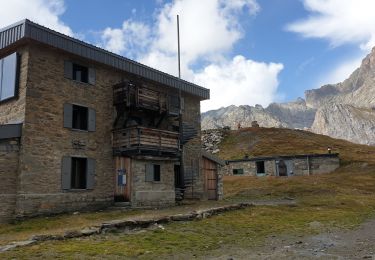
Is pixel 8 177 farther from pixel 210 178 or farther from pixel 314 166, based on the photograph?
pixel 314 166

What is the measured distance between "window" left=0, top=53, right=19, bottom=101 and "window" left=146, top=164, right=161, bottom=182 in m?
10.2

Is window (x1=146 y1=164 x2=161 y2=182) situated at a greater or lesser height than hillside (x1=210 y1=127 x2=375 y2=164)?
lesser

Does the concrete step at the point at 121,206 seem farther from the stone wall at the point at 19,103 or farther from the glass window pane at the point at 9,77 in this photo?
the glass window pane at the point at 9,77

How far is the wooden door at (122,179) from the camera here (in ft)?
87.1

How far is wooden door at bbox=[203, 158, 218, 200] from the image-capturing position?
117 ft

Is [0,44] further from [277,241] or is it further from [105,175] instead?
[277,241]

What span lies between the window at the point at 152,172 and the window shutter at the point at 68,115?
20.7 feet

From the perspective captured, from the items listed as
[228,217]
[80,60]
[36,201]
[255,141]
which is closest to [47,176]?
[36,201]

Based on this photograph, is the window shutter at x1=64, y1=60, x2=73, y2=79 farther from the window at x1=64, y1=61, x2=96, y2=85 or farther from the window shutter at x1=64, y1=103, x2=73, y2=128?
the window shutter at x1=64, y1=103, x2=73, y2=128

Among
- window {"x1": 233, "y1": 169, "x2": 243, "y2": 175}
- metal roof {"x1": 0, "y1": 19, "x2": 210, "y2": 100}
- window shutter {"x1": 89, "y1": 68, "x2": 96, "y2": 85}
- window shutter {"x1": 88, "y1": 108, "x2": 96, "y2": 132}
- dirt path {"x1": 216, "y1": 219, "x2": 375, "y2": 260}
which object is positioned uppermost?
metal roof {"x1": 0, "y1": 19, "x2": 210, "y2": 100}

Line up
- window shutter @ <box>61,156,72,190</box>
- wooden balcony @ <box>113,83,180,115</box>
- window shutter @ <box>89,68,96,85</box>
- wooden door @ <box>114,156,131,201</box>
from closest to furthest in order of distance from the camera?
window shutter @ <box>61,156,72,190</box>
window shutter @ <box>89,68,96,85</box>
wooden door @ <box>114,156,131,201</box>
wooden balcony @ <box>113,83,180,115</box>

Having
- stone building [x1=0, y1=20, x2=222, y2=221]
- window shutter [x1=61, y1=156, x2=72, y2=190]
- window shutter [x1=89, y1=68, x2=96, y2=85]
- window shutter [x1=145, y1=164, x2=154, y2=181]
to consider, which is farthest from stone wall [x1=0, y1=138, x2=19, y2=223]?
window shutter [x1=145, y1=164, x2=154, y2=181]

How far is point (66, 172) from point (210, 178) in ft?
51.0

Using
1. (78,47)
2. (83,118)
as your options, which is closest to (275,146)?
(83,118)
